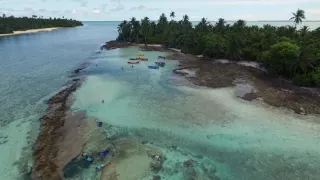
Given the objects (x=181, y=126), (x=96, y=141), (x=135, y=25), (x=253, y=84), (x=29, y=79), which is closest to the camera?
(x=96, y=141)

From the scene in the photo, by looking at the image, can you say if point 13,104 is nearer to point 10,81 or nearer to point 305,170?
point 10,81

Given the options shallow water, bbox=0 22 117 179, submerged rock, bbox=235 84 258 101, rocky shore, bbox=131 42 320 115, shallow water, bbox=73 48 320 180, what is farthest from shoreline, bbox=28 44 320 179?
shallow water, bbox=73 48 320 180

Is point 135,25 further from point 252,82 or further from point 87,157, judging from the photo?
point 87,157

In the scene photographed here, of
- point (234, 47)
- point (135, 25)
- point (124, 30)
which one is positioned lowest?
point (234, 47)

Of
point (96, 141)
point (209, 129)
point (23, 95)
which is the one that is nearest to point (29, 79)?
point (23, 95)

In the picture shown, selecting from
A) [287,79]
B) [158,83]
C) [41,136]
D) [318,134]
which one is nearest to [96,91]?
[158,83]

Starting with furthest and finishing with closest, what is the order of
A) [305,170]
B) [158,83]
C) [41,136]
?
[158,83]
[41,136]
[305,170]
